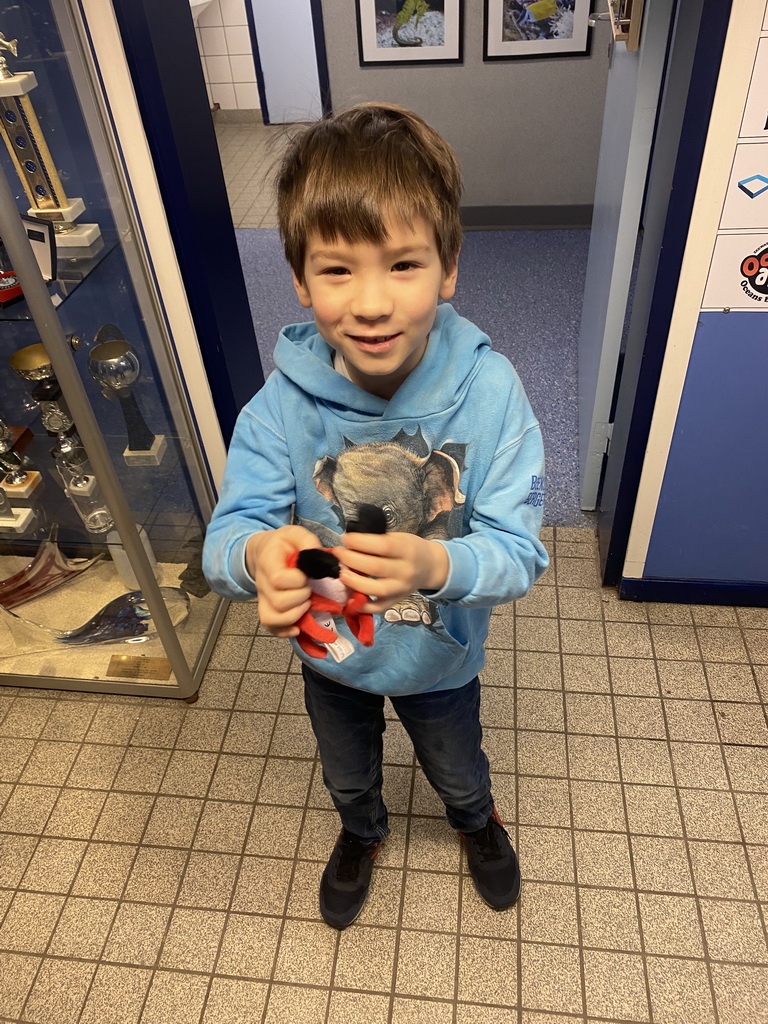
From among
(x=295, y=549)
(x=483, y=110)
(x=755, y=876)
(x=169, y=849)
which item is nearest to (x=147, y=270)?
(x=295, y=549)

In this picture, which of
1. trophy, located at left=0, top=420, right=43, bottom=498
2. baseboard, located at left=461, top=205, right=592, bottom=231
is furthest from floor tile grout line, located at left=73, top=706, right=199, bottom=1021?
baseboard, located at left=461, top=205, right=592, bottom=231

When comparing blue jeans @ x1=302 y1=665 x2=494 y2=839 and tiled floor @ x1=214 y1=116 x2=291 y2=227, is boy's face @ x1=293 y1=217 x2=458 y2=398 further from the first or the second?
tiled floor @ x1=214 y1=116 x2=291 y2=227

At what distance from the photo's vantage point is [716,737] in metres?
1.76

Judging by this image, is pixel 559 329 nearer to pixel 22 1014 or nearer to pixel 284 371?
pixel 284 371

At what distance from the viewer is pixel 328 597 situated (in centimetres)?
88

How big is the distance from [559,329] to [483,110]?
1150mm

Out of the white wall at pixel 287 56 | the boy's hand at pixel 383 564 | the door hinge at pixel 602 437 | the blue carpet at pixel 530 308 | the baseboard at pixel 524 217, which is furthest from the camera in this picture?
the white wall at pixel 287 56

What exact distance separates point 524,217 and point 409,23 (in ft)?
3.21

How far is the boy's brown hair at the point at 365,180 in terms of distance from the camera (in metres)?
0.85

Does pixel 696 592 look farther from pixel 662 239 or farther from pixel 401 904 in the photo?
pixel 401 904

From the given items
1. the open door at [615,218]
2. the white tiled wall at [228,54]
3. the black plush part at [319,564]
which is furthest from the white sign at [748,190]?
the white tiled wall at [228,54]

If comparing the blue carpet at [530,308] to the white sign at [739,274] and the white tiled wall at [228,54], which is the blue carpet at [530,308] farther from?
the white tiled wall at [228,54]

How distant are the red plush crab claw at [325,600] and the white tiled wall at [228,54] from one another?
5345 mm

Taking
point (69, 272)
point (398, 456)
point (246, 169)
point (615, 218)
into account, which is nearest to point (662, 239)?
point (615, 218)
